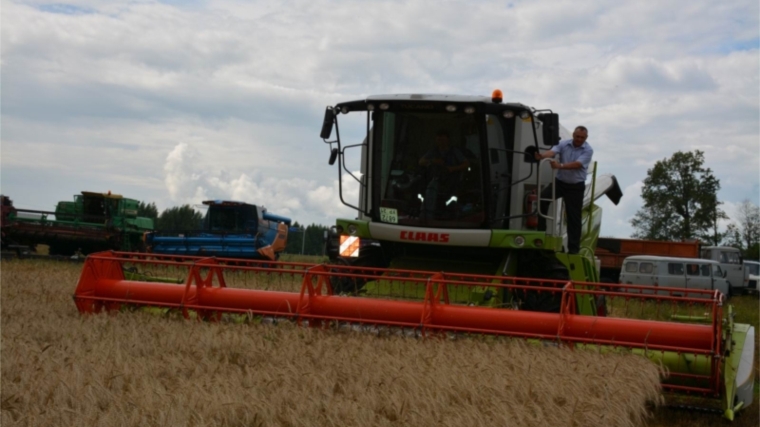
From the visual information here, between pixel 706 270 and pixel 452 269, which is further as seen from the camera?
pixel 706 270

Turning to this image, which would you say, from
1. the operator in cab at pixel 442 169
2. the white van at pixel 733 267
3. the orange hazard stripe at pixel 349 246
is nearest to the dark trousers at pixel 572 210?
the operator in cab at pixel 442 169

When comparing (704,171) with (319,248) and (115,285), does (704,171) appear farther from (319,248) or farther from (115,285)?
(115,285)

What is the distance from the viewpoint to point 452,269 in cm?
791

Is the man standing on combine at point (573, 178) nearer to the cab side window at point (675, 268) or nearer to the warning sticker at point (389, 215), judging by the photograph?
the warning sticker at point (389, 215)

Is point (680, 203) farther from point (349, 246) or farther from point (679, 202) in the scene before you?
point (349, 246)

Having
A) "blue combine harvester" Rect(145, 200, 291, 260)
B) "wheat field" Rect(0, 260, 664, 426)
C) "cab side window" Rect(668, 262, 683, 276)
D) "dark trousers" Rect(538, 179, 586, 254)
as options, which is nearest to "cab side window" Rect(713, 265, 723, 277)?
"cab side window" Rect(668, 262, 683, 276)

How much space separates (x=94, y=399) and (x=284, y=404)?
0.82 metres

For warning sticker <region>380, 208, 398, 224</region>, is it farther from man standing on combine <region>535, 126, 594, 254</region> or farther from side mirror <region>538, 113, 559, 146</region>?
side mirror <region>538, 113, 559, 146</region>

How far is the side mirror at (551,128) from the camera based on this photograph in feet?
22.2

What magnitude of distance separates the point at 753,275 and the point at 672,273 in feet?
33.4

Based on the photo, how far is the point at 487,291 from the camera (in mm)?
6711

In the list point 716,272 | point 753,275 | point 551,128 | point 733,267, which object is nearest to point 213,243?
point 716,272

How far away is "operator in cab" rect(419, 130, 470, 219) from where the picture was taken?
7.48 m

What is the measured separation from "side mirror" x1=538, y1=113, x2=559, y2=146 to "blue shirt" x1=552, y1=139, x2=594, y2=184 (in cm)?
→ 66
